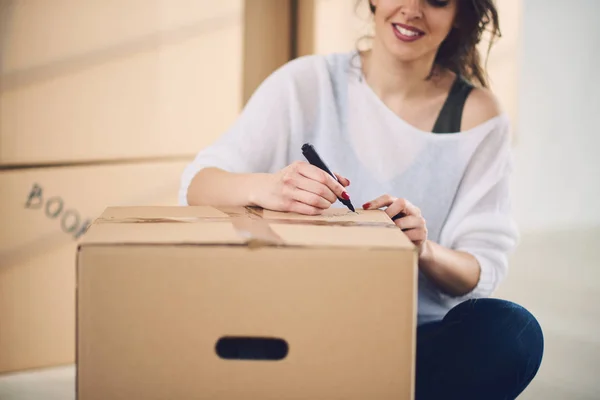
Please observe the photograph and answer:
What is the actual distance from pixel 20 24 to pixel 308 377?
36.6 inches

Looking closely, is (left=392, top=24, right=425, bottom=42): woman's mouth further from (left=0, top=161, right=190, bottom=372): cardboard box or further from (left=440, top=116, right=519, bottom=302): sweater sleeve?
(left=0, top=161, right=190, bottom=372): cardboard box

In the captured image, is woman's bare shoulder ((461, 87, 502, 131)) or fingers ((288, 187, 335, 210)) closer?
fingers ((288, 187, 335, 210))

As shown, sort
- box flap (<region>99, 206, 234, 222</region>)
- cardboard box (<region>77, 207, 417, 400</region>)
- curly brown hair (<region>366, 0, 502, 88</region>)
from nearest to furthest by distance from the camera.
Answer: cardboard box (<region>77, 207, 417, 400</region>) < box flap (<region>99, 206, 234, 222</region>) < curly brown hair (<region>366, 0, 502, 88</region>)

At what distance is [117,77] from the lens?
133 cm

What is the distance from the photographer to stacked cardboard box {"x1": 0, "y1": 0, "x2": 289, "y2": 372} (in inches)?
49.5

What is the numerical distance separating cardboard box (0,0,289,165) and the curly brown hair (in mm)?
411

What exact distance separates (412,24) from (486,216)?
11.9 inches

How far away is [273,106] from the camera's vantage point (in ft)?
3.51

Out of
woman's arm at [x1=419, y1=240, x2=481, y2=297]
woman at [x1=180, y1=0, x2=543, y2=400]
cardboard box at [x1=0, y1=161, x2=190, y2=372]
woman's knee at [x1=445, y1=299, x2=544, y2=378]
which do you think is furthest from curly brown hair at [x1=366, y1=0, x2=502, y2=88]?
cardboard box at [x1=0, y1=161, x2=190, y2=372]

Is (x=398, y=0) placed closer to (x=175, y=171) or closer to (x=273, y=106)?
(x=273, y=106)

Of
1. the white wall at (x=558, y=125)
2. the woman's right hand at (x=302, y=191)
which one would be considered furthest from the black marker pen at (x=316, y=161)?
the white wall at (x=558, y=125)

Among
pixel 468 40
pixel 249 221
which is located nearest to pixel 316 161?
pixel 249 221

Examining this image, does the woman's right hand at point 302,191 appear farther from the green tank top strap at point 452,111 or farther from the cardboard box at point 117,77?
the cardboard box at point 117,77

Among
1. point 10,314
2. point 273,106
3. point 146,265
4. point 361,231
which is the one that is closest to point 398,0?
point 273,106
